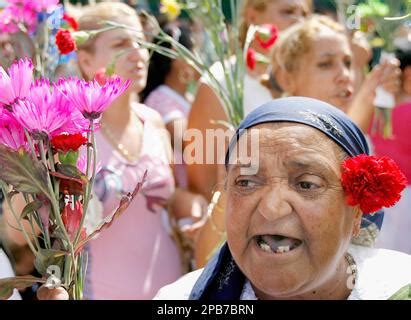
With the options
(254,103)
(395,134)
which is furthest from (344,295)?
(395,134)

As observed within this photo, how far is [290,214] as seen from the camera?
1635mm

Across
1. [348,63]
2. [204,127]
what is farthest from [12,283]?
[348,63]

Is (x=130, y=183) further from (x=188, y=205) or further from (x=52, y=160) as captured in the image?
(x=52, y=160)

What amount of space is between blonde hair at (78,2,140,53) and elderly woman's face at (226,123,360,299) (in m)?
1.51

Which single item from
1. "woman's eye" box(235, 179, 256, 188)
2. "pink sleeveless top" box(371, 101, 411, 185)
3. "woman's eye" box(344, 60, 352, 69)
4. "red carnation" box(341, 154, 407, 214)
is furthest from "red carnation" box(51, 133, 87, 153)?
"pink sleeveless top" box(371, 101, 411, 185)

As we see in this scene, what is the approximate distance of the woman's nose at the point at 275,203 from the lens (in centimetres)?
162


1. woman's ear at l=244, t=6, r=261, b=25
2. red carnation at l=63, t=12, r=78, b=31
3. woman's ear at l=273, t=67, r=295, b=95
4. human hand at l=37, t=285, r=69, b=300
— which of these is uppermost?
red carnation at l=63, t=12, r=78, b=31

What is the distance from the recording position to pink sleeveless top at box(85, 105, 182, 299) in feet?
9.86

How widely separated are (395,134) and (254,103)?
84 cm

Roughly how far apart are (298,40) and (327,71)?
0.18 metres

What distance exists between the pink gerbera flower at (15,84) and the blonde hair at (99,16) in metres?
1.68

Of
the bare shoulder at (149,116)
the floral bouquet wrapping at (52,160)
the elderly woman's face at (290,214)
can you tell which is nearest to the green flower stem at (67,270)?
the floral bouquet wrapping at (52,160)

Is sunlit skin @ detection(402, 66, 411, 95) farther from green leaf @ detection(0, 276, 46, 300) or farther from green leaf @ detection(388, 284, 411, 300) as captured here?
green leaf @ detection(0, 276, 46, 300)

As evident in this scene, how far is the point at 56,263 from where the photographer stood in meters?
1.46
